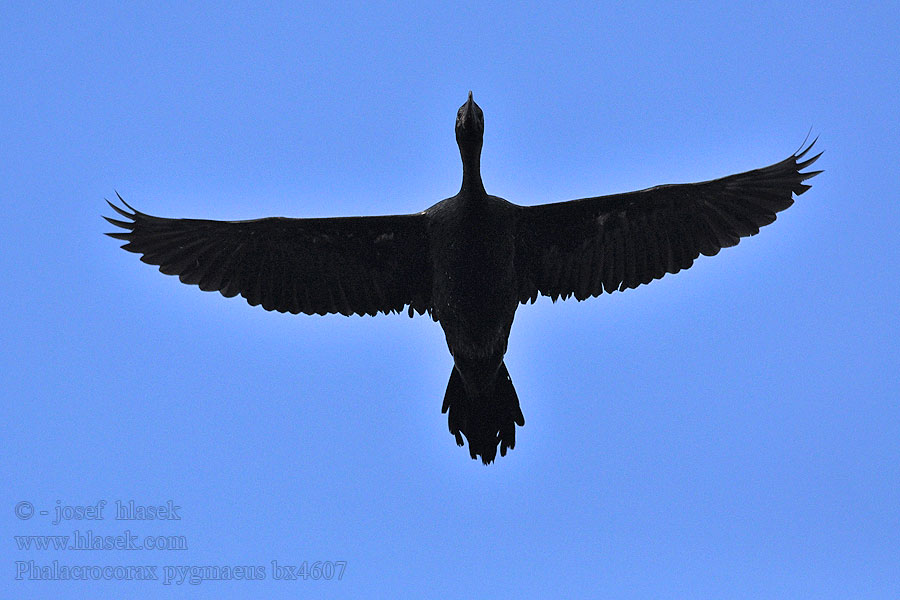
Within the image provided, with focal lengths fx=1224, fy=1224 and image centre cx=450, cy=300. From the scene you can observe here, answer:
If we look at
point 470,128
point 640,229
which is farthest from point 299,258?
point 640,229

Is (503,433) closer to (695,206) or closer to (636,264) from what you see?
(636,264)

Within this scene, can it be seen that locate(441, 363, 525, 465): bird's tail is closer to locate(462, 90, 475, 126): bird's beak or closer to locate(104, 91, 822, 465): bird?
locate(104, 91, 822, 465): bird

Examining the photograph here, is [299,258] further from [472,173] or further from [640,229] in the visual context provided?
[640,229]

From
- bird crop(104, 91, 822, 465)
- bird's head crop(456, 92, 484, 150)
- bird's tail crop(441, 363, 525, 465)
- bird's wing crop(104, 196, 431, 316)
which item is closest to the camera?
bird's head crop(456, 92, 484, 150)

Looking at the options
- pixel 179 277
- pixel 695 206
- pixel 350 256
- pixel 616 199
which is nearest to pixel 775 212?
pixel 695 206

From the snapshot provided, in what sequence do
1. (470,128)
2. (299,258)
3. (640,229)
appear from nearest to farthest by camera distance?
(470,128)
(640,229)
(299,258)

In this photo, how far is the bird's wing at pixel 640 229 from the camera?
33.8ft

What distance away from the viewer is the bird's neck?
9781 millimetres

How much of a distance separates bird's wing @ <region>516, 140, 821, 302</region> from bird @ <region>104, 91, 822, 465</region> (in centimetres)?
1

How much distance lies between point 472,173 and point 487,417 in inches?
87.2

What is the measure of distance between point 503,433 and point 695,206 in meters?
2.56

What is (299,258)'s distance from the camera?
10734 millimetres

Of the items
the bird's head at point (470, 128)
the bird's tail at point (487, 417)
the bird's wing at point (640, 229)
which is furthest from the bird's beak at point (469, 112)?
the bird's tail at point (487, 417)

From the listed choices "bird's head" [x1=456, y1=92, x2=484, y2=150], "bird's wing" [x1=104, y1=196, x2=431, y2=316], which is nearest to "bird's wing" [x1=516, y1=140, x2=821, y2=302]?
"bird's head" [x1=456, y1=92, x2=484, y2=150]
